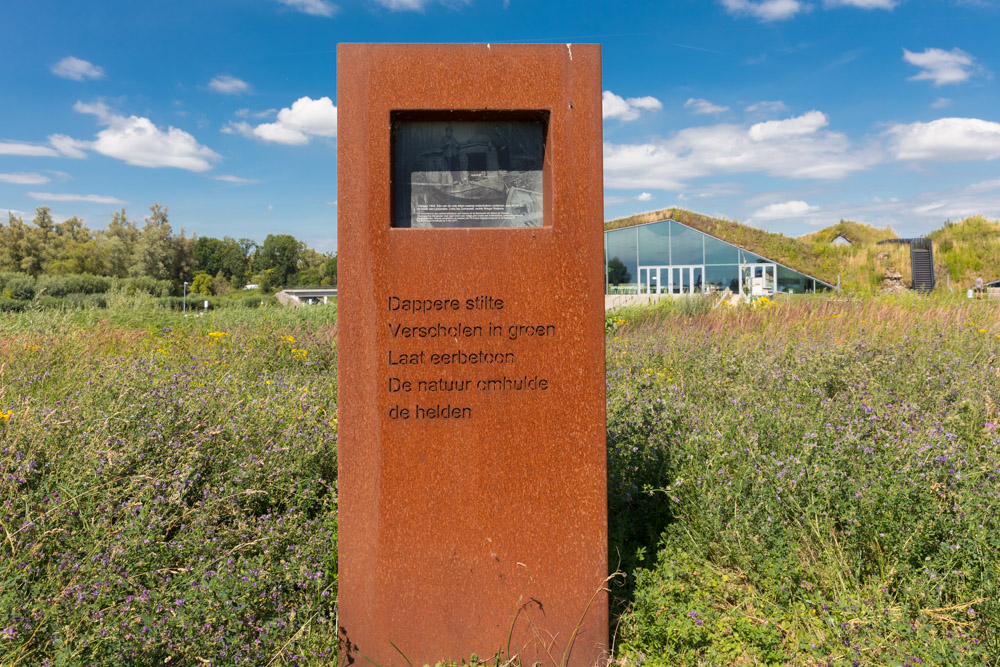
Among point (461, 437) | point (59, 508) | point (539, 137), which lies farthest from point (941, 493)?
point (59, 508)

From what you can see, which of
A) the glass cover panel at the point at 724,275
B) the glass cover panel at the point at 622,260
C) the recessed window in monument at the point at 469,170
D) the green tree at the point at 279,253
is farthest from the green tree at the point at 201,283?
the recessed window in monument at the point at 469,170

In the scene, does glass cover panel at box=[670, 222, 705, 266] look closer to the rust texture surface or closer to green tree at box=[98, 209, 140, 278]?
the rust texture surface

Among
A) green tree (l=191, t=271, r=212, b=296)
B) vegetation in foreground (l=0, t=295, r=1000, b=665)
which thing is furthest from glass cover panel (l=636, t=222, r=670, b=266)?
green tree (l=191, t=271, r=212, b=296)

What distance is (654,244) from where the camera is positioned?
2759 centimetres

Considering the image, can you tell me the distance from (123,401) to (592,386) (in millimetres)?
3348

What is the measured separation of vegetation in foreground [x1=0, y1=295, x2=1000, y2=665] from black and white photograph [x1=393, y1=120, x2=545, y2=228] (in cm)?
168

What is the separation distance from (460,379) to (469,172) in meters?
0.86

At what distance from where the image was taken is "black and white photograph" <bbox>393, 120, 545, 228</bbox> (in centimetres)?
250

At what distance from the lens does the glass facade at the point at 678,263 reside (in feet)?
84.6

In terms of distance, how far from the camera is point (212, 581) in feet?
7.71

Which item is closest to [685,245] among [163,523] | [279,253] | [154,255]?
[163,523]

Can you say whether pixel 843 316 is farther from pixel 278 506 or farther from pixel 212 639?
pixel 212 639

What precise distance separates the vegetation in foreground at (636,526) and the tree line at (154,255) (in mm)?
41571

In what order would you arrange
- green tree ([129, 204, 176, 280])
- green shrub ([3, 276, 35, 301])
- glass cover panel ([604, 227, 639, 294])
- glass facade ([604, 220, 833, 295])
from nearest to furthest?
glass facade ([604, 220, 833, 295])
glass cover panel ([604, 227, 639, 294])
green shrub ([3, 276, 35, 301])
green tree ([129, 204, 176, 280])
